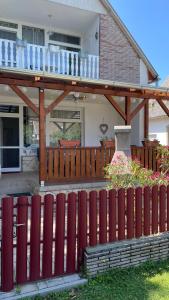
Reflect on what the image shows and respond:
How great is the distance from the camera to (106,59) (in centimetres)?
1184

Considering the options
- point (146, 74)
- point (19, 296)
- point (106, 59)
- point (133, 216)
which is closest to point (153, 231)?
point (133, 216)

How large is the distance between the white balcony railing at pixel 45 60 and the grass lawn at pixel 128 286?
23.4 ft

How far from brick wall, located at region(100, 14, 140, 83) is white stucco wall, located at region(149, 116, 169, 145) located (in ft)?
21.8

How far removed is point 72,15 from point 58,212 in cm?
1027

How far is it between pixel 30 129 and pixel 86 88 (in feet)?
12.7

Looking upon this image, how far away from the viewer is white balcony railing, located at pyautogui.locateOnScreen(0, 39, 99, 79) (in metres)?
9.45

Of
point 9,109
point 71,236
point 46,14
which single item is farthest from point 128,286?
point 46,14

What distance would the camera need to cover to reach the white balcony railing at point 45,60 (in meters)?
9.45

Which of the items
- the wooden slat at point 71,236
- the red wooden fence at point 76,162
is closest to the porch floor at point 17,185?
the red wooden fence at point 76,162

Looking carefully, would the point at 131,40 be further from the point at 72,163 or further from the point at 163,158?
the point at 72,163

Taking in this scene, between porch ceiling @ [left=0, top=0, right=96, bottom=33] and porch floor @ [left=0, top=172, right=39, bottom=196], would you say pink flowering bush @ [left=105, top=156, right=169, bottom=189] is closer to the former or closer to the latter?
porch floor @ [left=0, top=172, right=39, bottom=196]

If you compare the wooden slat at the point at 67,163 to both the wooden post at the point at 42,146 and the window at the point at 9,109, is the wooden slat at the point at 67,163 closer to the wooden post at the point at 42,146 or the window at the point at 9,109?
Result: the wooden post at the point at 42,146

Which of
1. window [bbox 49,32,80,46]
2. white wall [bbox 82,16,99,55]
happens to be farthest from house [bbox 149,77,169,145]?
window [bbox 49,32,80,46]

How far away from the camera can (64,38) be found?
12.4m
